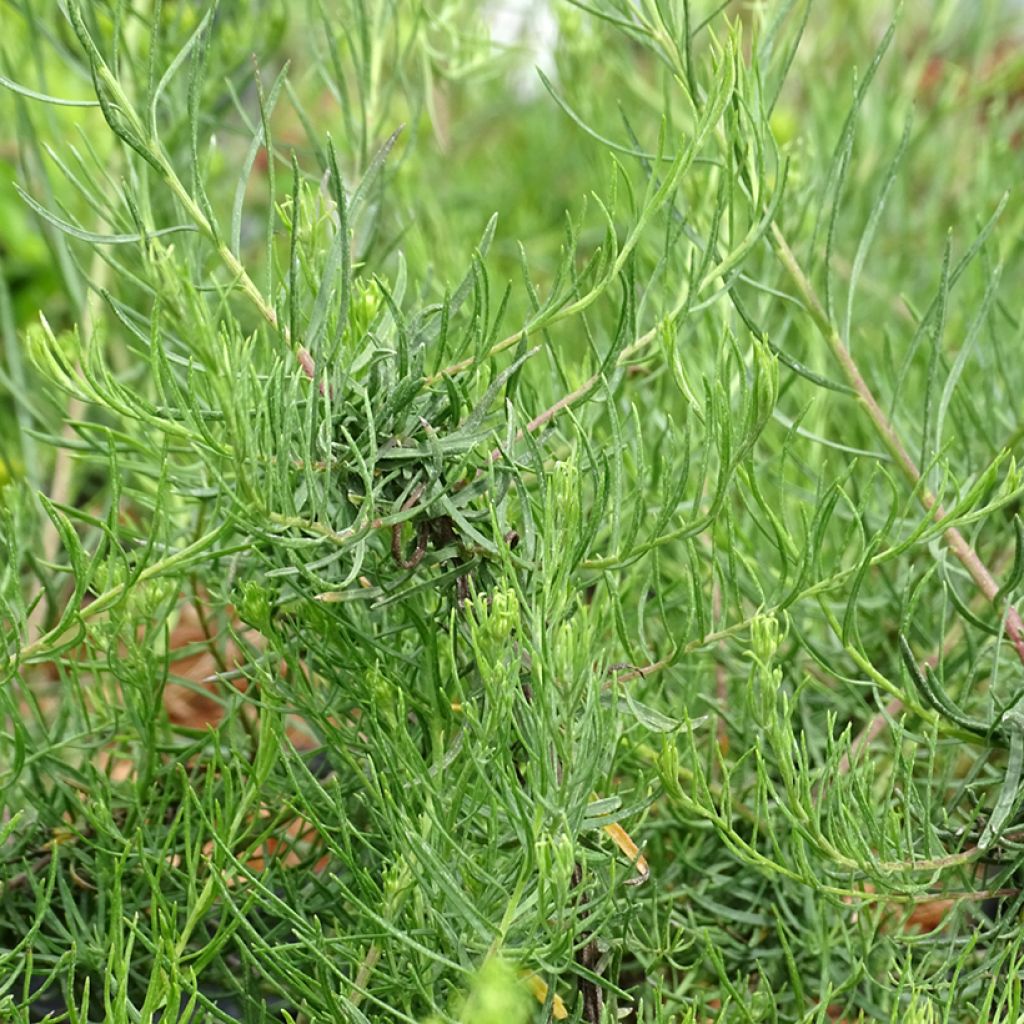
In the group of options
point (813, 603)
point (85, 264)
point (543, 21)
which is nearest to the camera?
point (813, 603)

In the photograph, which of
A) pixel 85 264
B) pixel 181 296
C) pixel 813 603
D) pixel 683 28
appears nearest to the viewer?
pixel 181 296

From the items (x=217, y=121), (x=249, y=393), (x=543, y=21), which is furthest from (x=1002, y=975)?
(x=543, y=21)

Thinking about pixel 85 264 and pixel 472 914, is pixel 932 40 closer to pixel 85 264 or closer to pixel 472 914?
pixel 85 264

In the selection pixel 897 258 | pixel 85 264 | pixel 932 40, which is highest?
pixel 932 40

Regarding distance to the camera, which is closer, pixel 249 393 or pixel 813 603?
pixel 249 393

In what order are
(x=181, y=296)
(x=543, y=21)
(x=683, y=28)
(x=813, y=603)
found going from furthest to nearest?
(x=543, y=21) < (x=813, y=603) < (x=683, y=28) < (x=181, y=296)

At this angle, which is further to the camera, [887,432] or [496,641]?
[887,432]

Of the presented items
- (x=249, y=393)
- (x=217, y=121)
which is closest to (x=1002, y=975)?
(x=249, y=393)

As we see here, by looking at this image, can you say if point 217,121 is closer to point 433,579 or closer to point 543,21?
point 433,579

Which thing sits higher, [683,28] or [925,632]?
[683,28]
